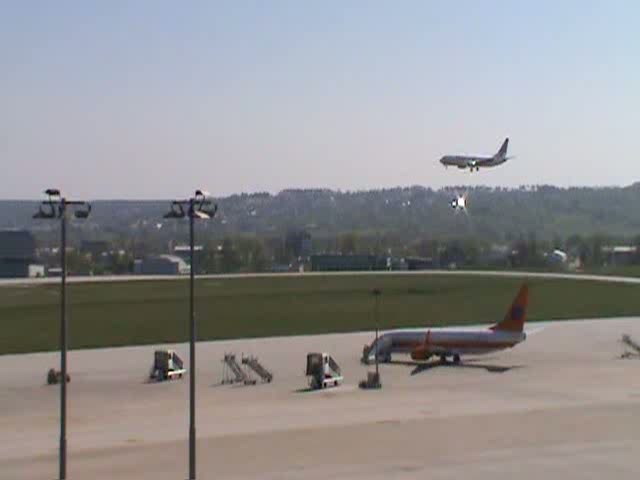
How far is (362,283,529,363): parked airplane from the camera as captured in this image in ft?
267

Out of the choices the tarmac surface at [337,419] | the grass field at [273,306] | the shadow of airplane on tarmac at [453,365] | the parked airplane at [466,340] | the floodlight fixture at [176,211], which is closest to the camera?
the floodlight fixture at [176,211]

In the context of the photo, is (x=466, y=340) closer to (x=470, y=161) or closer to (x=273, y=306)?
(x=470, y=161)

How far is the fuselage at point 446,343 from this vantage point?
81.4 meters

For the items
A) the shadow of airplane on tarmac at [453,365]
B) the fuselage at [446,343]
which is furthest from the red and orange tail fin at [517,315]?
the shadow of airplane on tarmac at [453,365]

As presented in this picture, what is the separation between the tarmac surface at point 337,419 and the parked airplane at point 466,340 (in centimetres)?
124

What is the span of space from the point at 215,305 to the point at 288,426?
76.0m

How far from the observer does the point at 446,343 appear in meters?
81.8

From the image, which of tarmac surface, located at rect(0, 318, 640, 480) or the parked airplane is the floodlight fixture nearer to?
tarmac surface, located at rect(0, 318, 640, 480)

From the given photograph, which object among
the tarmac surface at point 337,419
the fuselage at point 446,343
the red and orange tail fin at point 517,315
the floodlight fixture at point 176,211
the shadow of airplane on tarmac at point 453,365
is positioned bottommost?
the tarmac surface at point 337,419

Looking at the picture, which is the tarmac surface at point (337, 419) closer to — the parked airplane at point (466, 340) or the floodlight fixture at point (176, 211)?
the parked airplane at point (466, 340)

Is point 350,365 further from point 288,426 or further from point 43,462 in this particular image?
point 43,462

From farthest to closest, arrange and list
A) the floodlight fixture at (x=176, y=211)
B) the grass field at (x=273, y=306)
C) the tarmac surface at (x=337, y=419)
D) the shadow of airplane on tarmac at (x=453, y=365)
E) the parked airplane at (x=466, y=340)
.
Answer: the grass field at (x=273, y=306), the parked airplane at (x=466, y=340), the shadow of airplane on tarmac at (x=453, y=365), the tarmac surface at (x=337, y=419), the floodlight fixture at (x=176, y=211)

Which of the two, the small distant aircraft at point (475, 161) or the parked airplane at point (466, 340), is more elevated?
the small distant aircraft at point (475, 161)

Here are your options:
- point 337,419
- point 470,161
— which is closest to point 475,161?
point 470,161
